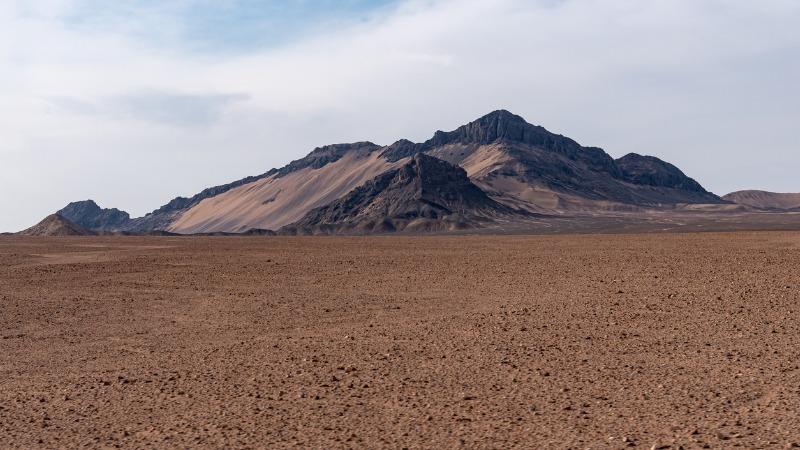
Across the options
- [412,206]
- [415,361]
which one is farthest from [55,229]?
[415,361]

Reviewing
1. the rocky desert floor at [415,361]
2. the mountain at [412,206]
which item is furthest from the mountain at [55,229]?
the rocky desert floor at [415,361]

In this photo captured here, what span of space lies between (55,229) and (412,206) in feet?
170

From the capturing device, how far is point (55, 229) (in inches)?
3999

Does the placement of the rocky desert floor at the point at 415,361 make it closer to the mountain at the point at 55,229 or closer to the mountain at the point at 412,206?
the mountain at the point at 55,229

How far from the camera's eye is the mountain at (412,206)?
120m

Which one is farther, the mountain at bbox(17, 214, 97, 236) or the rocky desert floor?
the mountain at bbox(17, 214, 97, 236)

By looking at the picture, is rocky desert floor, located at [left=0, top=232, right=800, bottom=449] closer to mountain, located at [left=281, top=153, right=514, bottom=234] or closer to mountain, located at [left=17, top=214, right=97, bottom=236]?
mountain, located at [left=17, top=214, right=97, bottom=236]

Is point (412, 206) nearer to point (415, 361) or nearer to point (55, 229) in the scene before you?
point (55, 229)

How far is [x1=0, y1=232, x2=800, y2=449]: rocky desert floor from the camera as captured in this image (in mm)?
8805

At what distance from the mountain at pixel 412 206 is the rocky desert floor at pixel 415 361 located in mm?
91747

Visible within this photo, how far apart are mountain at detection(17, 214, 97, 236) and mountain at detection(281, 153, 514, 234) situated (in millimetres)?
31109

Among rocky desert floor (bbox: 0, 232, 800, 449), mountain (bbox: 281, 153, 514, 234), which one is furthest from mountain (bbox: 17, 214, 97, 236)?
rocky desert floor (bbox: 0, 232, 800, 449)

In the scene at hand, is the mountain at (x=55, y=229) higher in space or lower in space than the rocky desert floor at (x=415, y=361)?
higher

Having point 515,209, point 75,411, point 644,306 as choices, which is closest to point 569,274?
point 644,306
